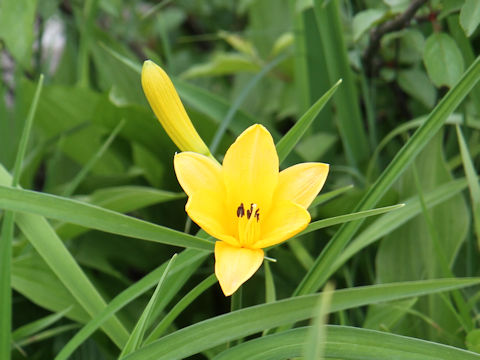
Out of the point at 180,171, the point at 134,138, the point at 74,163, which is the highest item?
the point at 74,163

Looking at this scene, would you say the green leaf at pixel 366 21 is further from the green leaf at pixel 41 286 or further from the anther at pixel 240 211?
the green leaf at pixel 41 286

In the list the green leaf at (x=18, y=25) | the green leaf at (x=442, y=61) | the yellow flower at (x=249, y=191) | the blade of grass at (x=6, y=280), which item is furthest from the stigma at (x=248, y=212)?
the green leaf at (x=18, y=25)

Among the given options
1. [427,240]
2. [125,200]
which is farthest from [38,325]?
[427,240]

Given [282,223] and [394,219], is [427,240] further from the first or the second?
[282,223]

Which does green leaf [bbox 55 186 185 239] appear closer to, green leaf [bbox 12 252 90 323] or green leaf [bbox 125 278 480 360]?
green leaf [bbox 12 252 90 323]

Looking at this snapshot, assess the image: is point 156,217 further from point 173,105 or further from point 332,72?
point 173,105

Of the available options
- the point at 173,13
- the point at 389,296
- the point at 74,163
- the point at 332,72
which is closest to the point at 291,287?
the point at 332,72
